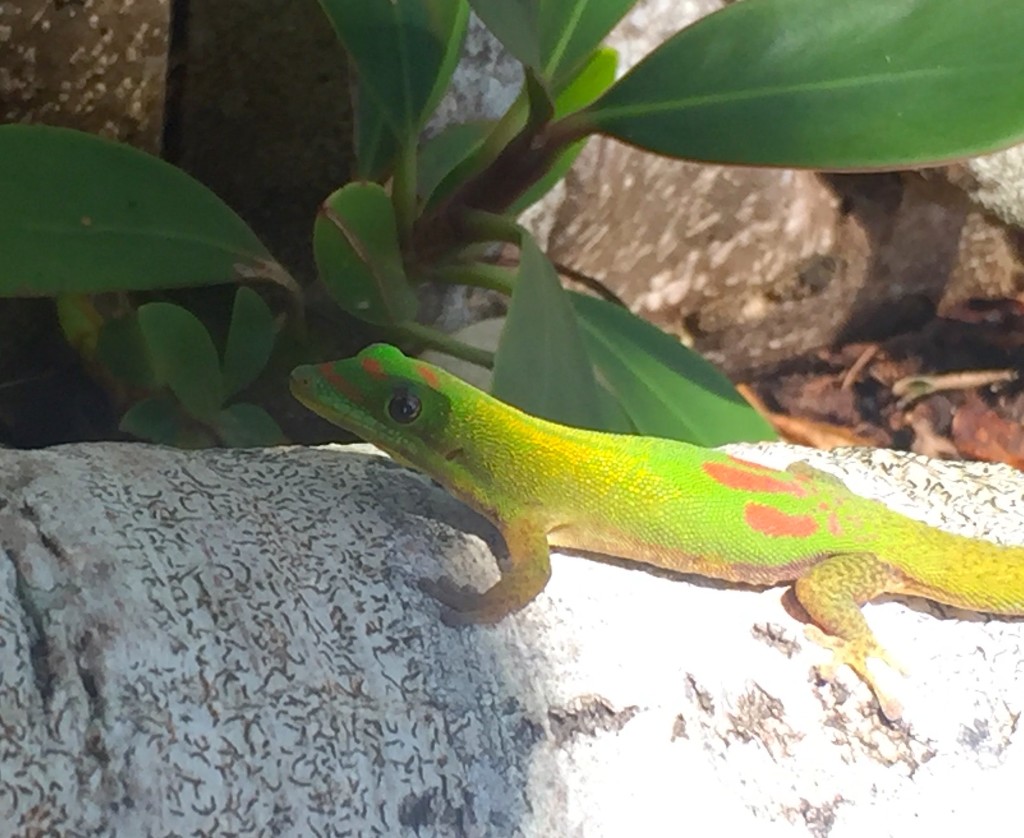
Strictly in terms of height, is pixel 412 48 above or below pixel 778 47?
below

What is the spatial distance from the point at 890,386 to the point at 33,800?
2363mm

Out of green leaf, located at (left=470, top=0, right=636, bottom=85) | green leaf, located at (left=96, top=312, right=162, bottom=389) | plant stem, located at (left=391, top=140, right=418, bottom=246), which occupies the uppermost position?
green leaf, located at (left=470, top=0, right=636, bottom=85)

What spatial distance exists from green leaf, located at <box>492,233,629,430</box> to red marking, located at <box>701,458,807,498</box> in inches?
7.8

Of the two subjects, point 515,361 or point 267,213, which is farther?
point 267,213

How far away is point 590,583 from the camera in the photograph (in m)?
1.30

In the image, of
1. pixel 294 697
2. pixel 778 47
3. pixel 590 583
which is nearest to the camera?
pixel 294 697

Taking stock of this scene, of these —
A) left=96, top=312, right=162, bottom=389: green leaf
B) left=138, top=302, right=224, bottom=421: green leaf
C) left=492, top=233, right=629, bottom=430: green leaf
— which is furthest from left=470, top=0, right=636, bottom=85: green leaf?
left=96, top=312, right=162, bottom=389: green leaf

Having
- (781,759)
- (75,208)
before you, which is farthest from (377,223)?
(781,759)

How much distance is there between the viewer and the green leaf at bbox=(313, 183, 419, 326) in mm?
1506

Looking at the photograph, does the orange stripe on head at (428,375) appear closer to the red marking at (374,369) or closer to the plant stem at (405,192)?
the red marking at (374,369)

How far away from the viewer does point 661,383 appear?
190cm

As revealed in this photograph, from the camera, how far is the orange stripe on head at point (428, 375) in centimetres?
143

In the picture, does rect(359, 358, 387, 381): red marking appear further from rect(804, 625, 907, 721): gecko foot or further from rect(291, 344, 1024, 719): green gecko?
rect(804, 625, 907, 721): gecko foot

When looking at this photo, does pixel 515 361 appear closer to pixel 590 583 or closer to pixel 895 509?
pixel 590 583
